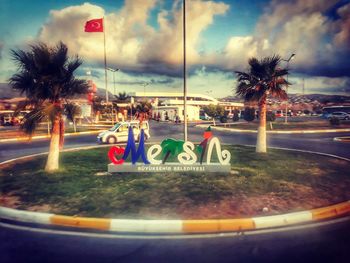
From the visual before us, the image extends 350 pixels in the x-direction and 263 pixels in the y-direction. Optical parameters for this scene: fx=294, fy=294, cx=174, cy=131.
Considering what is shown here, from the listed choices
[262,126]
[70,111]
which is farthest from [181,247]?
[262,126]

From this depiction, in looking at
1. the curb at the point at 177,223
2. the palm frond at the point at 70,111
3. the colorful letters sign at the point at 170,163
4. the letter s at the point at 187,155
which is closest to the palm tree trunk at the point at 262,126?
the colorful letters sign at the point at 170,163

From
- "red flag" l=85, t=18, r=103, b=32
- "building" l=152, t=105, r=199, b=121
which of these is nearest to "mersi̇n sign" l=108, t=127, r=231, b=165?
"red flag" l=85, t=18, r=103, b=32

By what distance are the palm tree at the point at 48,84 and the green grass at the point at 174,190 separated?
70.4 inches

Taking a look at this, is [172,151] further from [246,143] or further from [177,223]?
[246,143]

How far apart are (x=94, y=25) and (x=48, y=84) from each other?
2393 cm

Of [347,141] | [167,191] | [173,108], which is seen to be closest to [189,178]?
[167,191]

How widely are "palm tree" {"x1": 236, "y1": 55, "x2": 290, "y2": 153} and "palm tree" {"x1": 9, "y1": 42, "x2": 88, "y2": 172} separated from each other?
8235 mm

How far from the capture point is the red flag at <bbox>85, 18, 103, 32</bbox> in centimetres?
3181

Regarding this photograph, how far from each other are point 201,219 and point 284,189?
3.50 m

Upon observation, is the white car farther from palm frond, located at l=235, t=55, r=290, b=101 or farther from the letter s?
the letter s

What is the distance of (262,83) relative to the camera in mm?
15180

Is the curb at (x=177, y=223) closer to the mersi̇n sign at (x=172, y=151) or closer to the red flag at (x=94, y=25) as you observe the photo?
the mersi̇n sign at (x=172, y=151)

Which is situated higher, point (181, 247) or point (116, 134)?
point (116, 134)

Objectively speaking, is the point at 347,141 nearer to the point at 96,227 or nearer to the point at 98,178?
the point at 98,178
